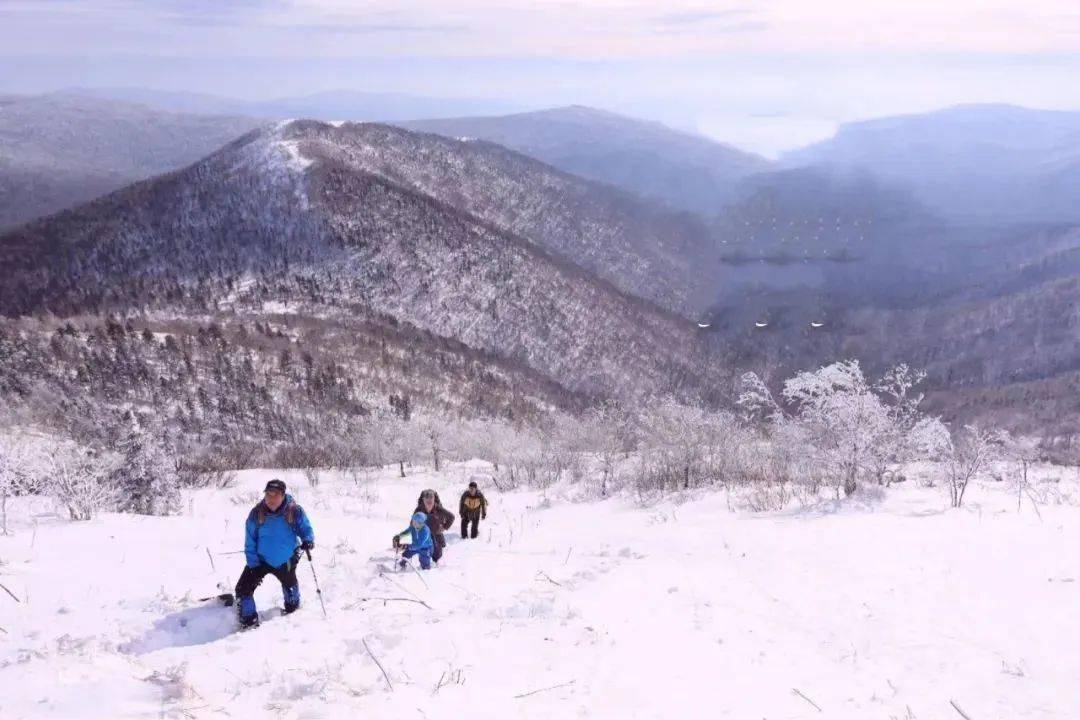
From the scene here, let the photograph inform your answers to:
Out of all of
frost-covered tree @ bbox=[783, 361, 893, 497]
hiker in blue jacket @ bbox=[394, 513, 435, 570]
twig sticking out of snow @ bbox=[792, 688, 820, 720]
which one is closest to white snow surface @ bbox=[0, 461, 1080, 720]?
twig sticking out of snow @ bbox=[792, 688, 820, 720]

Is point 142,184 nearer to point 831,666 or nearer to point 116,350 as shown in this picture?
point 116,350

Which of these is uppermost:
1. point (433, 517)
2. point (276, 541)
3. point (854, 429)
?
point (854, 429)

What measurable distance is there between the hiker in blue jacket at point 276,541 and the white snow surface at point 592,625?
488mm

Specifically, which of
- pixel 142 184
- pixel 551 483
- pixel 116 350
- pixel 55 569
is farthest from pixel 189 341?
pixel 142 184

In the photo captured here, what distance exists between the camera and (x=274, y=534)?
8.54m

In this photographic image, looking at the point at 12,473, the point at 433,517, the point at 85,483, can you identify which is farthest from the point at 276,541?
the point at 12,473

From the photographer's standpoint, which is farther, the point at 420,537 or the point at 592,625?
the point at 420,537

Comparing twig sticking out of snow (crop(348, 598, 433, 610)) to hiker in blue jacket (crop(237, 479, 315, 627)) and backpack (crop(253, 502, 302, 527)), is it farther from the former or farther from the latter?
backpack (crop(253, 502, 302, 527))

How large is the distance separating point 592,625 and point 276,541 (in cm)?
427

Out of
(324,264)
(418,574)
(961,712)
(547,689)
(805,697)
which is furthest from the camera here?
(324,264)

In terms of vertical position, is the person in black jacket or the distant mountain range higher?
the distant mountain range

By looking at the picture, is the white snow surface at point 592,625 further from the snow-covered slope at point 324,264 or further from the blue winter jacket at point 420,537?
the snow-covered slope at point 324,264

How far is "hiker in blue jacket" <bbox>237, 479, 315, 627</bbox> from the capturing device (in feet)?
27.7

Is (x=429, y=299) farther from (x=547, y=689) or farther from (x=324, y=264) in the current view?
(x=547, y=689)
